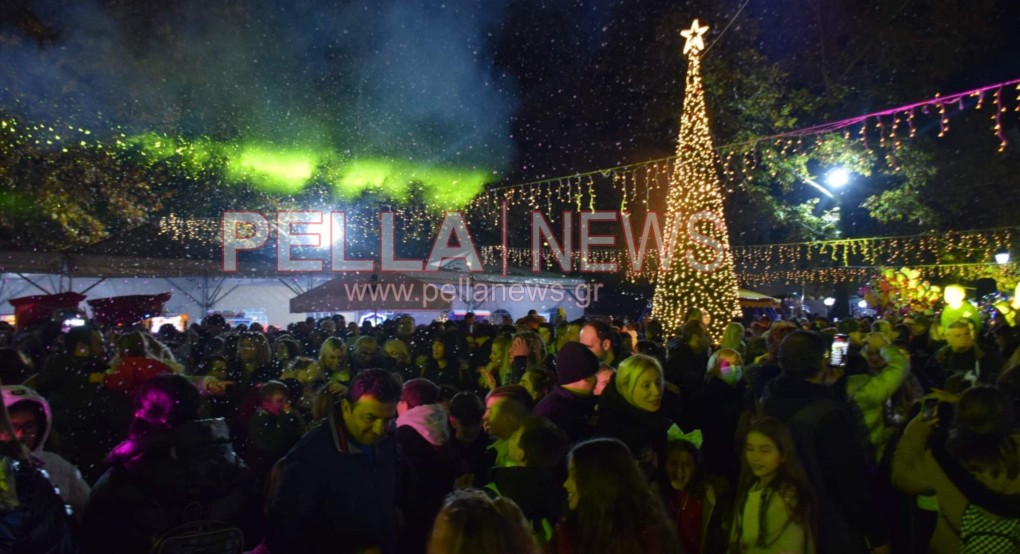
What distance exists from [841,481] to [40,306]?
10271 mm

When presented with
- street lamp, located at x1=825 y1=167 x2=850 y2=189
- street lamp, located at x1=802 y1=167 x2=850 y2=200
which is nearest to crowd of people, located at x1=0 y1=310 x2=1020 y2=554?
street lamp, located at x1=802 y1=167 x2=850 y2=200

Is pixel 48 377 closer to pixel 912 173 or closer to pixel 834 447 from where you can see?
pixel 834 447

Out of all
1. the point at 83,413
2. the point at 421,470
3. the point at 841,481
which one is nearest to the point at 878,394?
the point at 841,481

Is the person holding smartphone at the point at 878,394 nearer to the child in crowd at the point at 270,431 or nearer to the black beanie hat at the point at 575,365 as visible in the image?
the black beanie hat at the point at 575,365

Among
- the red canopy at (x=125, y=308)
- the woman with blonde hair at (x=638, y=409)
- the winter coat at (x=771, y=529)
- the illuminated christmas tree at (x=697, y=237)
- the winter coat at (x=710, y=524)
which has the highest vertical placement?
the illuminated christmas tree at (x=697, y=237)

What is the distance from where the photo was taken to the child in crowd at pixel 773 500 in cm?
273

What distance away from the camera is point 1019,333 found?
23.7 ft

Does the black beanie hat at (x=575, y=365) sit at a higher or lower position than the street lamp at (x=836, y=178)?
lower

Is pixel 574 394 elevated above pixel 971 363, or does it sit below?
above

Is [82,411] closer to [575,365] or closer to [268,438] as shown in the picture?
[268,438]

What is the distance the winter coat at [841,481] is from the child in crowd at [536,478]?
3.75 feet

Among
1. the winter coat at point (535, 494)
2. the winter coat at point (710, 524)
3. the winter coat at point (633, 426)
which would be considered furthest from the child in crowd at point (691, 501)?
the winter coat at point (535, 494)

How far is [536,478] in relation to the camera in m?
2.78

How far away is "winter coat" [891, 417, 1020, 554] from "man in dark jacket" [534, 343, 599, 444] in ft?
5.32
